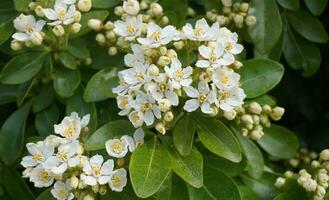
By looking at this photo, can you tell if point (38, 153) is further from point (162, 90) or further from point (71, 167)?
point (162, 90)

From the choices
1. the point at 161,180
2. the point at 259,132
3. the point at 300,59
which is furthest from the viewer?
the point at 300,59

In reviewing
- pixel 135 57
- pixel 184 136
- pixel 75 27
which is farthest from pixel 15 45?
pixel 184 136

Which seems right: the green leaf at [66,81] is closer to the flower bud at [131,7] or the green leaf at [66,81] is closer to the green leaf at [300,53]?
the flower bud at [131,7]

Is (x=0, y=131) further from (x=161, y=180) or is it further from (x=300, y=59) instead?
(x=300, y=59)

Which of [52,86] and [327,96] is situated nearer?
[52,86]

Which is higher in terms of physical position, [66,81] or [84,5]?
[84,5]

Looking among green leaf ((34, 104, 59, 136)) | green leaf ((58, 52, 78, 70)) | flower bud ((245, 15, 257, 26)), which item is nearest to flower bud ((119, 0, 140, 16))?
green leaf ((58, 52, 78, 70))

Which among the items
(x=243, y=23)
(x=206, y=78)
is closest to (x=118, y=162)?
(x=206, y=78)
